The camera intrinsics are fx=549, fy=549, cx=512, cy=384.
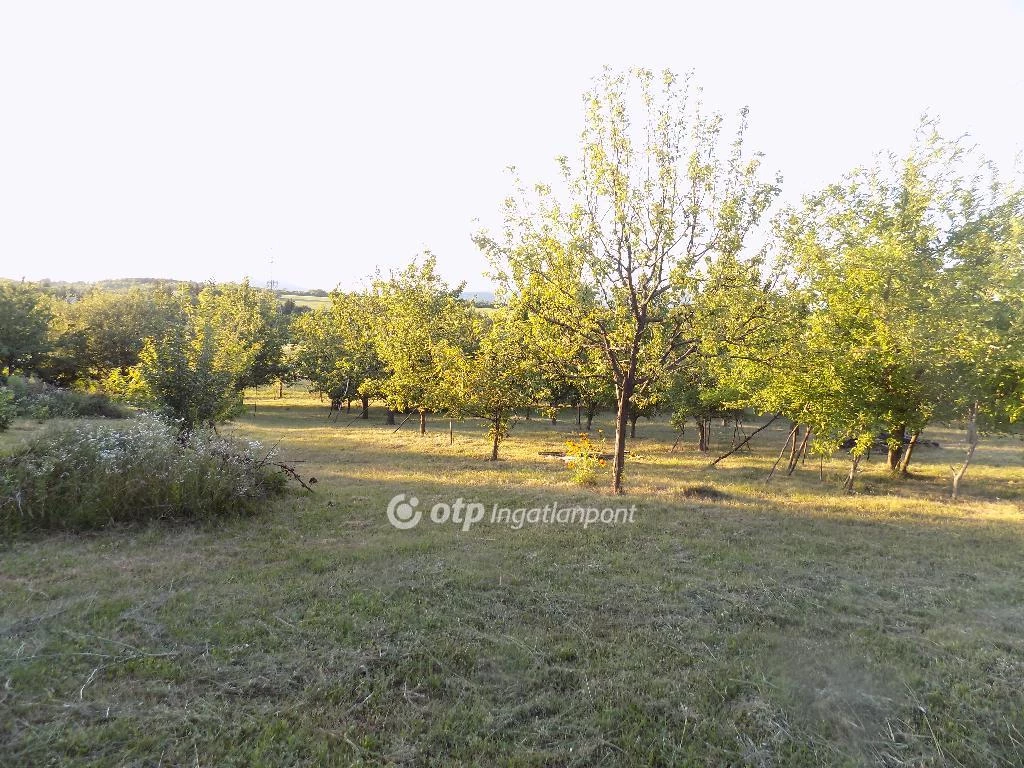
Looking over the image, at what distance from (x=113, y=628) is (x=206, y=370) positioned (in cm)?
1005

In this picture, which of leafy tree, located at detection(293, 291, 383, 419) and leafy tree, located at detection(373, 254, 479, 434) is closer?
leafy tree, located at detection(373, 254, 479, 434)

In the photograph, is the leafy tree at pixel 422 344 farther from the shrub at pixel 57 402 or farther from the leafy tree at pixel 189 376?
the shrub at pixel 57 402

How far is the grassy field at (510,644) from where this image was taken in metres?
3.90

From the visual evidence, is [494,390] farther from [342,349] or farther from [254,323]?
[254,323]

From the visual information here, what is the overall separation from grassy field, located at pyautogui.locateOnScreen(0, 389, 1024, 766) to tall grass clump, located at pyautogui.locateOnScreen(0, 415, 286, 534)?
554 millimetres

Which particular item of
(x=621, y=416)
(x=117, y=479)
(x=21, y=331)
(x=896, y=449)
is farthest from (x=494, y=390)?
(x=21, y=331)

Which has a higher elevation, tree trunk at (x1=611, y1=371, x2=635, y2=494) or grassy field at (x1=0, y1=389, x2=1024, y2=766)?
tree trunk at (x1=611, y1=371, x2=635, y2=494)

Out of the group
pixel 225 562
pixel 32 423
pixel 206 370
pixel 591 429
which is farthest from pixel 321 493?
pixel 591 429

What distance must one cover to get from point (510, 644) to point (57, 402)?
24576 mm

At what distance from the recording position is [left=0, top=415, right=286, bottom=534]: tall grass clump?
8.28m

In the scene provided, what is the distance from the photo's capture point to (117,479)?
A: 28.7ft

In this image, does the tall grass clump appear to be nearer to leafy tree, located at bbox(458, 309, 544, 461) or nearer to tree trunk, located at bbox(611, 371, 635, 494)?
tree trunk, located at bbox(611, 371, 635, 494)

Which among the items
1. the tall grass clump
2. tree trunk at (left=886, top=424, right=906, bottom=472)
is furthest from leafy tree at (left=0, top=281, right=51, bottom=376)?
tree trunk at (left=886, top=424, right=906, bottom=472)

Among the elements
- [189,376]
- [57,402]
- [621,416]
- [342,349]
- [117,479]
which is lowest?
[57,402]
